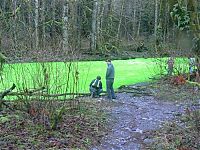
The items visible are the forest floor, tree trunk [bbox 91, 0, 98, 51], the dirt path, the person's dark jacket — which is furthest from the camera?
tree trunk [bbox 91, 0, 98, 51]

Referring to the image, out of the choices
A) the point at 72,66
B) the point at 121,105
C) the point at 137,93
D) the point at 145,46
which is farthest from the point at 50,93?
the point at 145,46

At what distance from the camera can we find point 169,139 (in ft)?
33.6

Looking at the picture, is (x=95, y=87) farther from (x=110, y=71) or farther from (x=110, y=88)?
(x=110, y=71)

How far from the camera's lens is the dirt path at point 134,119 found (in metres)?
10.3

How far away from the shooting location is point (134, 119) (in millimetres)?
12711

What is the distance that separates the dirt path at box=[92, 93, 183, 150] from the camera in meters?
10.3

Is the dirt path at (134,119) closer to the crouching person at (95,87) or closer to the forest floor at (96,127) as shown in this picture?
the forest floor at (96,127)

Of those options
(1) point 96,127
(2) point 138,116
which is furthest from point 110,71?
(1) point 96,127

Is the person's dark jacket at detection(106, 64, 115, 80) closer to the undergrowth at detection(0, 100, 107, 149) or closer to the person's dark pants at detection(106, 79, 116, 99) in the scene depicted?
the person's dark pants at detection(106, 79, 116, 99)

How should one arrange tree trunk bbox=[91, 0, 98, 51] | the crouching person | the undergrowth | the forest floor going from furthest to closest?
tree trunk bbox=[91, 0, 98, 51], the crouching person, the forest floor, the undergrowth

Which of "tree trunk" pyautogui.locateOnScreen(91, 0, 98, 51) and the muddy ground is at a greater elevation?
"tree trunk" pyautogui.locateOnScreen(91, 0, 98, 51)


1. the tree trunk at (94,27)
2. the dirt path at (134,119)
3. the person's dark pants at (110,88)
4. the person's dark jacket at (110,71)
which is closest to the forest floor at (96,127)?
the dirt path at (134,119)

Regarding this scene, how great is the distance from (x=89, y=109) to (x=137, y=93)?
4.57 m

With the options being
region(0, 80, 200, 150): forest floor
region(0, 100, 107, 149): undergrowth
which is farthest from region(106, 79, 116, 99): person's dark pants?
region(0, 100, 107, 149): undergrowth
